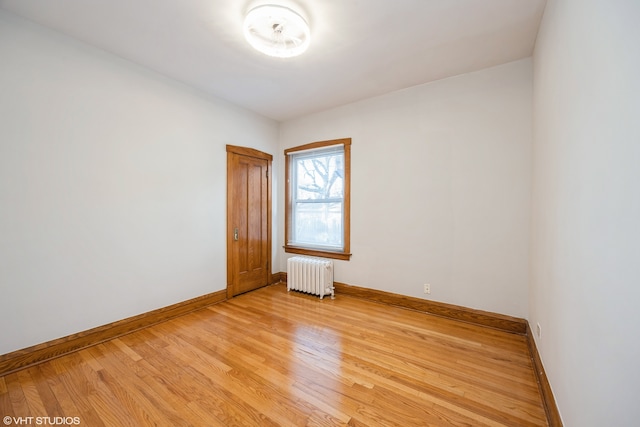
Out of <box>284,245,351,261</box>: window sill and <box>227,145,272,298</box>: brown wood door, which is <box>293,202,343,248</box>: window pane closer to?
<box>284,245,351,261</box>: window sill

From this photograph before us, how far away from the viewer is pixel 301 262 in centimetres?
395

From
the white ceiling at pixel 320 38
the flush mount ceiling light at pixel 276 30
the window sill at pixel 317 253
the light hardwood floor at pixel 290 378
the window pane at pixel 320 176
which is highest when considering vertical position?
the white ceiling at pixel 320 38

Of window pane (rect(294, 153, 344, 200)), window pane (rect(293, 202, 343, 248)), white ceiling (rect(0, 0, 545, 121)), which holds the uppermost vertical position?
white ceiling (rect(0, 0, 545, 121))

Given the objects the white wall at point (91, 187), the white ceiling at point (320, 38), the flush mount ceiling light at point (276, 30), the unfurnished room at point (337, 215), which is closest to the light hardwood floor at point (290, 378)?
the unfurnished room at point (337, 215)

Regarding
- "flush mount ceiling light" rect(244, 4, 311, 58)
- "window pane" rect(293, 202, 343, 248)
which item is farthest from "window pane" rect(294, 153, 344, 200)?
"flush mount ceiling light" rect(244, 4, 311, 58)

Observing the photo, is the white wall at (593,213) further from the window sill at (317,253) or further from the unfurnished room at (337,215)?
the window sill at (317,253)

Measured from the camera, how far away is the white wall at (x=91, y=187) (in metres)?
2.06

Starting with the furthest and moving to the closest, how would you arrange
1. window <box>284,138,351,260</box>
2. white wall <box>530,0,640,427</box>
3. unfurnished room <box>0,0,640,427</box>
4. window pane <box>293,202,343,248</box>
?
window pane <box>293,202,343,248</box> → window <box>284,138,351,260</box> → unfurnished room <box>0,0,640,427</box> → white wall <box>530,0,640,427</box>

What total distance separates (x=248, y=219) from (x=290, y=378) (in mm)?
2591

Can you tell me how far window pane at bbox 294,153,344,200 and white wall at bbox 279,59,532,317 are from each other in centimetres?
32

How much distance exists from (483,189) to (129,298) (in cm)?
413

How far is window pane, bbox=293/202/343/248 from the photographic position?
402 centimetres

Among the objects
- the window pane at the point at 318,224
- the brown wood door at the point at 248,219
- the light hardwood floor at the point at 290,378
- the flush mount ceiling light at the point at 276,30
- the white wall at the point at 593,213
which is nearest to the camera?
the white wall at the point at 593,213

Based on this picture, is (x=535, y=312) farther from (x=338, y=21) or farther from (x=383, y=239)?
(x=338, y=21)
